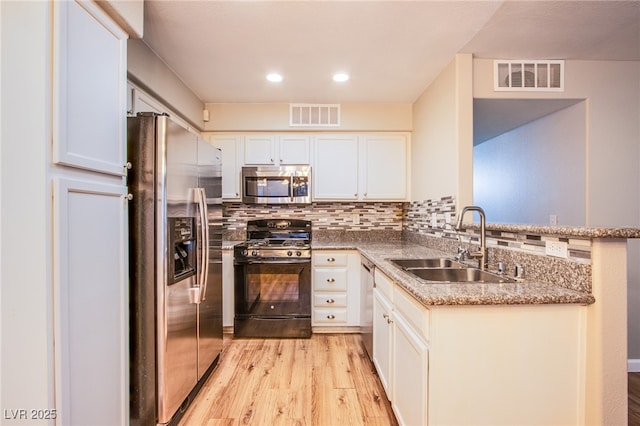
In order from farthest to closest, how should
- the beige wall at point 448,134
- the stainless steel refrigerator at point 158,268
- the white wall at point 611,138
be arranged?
1. the white wall at point 611,138
2. the beige wall at point 448,134
3. the stainless steel refrigerator at point 158,268

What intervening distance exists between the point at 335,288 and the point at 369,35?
222cm

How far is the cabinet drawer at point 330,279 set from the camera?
308cm

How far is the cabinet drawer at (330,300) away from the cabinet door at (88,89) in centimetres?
215

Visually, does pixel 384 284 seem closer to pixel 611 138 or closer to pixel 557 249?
pixel 557 249

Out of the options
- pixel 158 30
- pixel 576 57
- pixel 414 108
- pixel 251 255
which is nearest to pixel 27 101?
pixel 158 30

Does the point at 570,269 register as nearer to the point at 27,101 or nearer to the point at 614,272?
the point at 614,272

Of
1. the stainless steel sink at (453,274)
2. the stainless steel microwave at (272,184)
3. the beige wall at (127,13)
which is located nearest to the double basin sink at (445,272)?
the stainless steel sink at (453,274)

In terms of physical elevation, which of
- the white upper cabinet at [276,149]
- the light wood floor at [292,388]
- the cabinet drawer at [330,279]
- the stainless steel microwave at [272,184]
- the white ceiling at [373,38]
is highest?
the white ceiling at [373,38]

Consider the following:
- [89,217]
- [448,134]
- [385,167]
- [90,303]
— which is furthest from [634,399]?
[89,217]

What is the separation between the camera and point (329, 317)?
10.1 feet

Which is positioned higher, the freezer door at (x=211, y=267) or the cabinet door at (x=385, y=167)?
the cabinet door at (x=385, y=167)

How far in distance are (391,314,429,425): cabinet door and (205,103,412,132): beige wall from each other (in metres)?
2.30

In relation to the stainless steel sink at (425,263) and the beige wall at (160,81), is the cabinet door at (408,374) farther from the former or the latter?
the beige wall at (160,81)

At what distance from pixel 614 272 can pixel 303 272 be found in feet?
7.29
